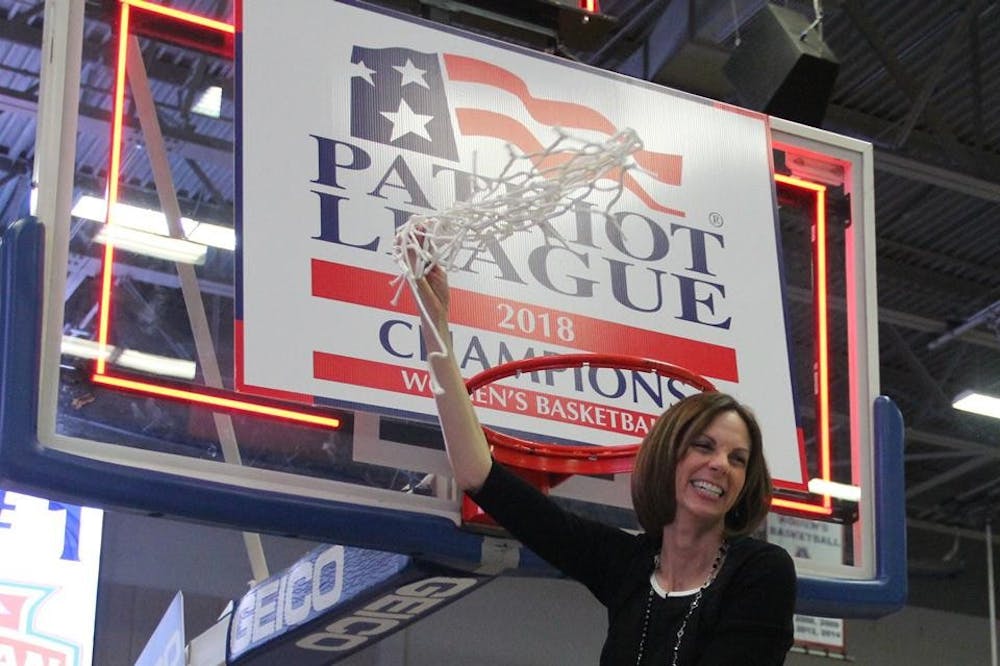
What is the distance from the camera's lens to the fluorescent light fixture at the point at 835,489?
11.6 feet

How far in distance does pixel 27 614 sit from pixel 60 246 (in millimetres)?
5302

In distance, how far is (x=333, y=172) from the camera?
3.31 m

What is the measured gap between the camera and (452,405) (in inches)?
80.5

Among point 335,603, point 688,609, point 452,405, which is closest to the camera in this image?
point 688,609

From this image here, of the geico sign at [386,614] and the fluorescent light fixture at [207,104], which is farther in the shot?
the fluorescent light fixture at [207,104]

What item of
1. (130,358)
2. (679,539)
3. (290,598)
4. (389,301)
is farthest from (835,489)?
(679,539)

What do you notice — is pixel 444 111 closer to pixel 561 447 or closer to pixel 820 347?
pixel 561 447

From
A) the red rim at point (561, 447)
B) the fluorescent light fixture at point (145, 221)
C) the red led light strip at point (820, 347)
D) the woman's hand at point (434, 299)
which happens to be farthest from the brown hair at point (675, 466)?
the red led light strip at point (820, 347)

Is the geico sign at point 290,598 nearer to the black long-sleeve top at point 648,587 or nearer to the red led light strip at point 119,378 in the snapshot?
the red led light strip at point 119,378

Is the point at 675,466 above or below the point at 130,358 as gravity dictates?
below

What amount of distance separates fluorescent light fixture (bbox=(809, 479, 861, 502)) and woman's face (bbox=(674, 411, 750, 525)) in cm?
173

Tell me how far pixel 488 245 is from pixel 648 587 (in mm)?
1544

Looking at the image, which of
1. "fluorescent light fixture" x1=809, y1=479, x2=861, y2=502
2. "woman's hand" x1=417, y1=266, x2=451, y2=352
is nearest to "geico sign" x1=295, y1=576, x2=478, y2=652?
"fluorescent light fixture" x1=809, y1=479, x2=861, y2=502

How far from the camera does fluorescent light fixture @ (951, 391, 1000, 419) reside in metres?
9.63
